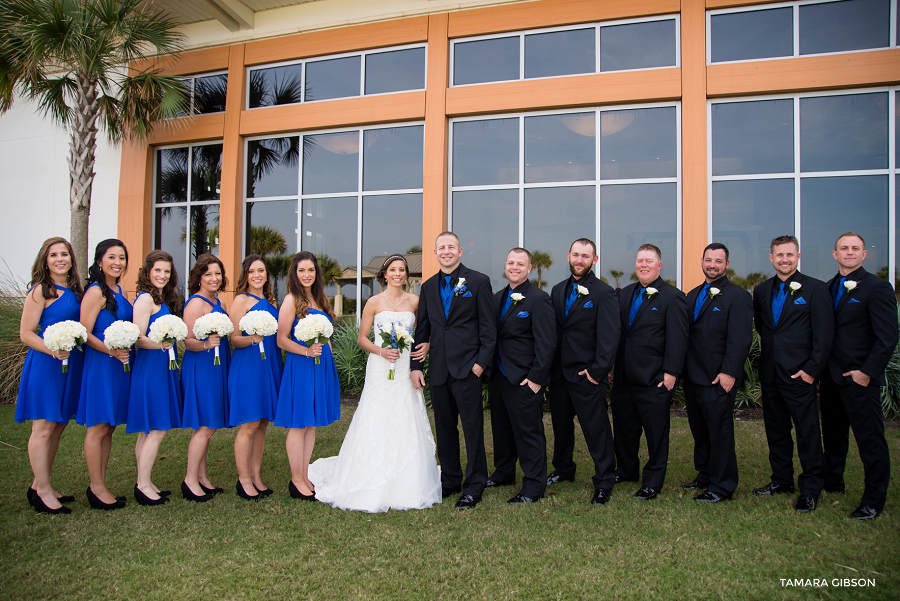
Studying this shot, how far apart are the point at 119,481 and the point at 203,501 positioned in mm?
1256

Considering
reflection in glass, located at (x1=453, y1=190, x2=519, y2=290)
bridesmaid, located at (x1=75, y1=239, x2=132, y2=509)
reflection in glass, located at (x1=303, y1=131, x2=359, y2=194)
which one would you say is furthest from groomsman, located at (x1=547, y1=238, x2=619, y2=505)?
reflection in glass, located at (x1=303, y1=131, x2=359, y2=194)

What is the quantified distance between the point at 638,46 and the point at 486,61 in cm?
277

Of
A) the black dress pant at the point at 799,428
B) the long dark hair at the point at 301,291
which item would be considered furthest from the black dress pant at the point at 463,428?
the black dress pant at the point at 799,428

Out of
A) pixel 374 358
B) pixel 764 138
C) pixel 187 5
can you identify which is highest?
pixel 187 5

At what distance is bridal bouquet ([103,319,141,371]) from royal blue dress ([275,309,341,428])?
118cm

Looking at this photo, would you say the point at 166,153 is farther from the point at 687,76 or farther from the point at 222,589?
the point at 222,589

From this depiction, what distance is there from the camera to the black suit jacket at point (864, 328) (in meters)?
4.17

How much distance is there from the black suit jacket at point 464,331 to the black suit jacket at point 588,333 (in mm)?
624

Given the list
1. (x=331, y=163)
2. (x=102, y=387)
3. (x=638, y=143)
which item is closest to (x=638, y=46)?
(x=638, y=143)

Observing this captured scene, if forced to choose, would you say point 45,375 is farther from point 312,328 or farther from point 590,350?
point 590,350

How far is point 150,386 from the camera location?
448cm

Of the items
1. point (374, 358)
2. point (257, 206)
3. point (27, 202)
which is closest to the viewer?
point (374, 358)

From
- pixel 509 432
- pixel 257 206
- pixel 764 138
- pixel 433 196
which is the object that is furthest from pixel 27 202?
pixel 764 138

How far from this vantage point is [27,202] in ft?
42.8
